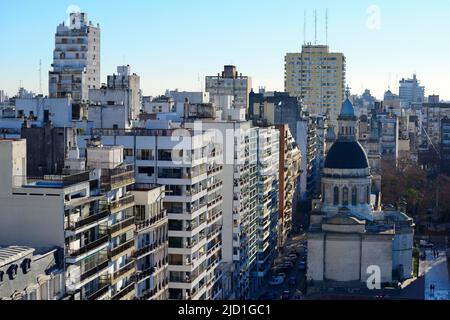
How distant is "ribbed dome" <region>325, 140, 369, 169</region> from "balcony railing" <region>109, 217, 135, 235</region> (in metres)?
12.8

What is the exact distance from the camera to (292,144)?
2888 centimetres

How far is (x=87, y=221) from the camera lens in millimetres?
8414

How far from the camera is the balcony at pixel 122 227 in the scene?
30.1 ft

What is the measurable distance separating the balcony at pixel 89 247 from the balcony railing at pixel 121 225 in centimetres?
26

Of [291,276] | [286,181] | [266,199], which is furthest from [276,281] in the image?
[286,181]

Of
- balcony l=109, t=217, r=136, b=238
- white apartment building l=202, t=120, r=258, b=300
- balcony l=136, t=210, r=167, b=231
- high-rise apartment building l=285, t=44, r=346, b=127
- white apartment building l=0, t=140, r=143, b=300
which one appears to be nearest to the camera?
white apartment building l=0, t=140, r=143, b=300

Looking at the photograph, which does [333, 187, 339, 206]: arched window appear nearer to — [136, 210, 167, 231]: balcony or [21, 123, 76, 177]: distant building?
[136, 210, 167, 231]: balcony

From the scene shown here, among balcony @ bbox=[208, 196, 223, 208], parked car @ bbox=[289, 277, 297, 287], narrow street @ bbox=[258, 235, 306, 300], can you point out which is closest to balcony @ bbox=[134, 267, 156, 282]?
balcony @ bbox=[208, 196, 223, 208]

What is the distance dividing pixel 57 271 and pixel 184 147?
5.07m

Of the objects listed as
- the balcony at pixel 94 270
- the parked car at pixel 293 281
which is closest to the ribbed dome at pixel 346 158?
the parked car at pixel 293 281

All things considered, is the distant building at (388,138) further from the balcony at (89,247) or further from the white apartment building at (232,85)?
the balcony at (89,247)

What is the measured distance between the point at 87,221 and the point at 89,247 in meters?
0.27

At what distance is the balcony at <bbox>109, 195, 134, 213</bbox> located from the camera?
931 centimetres
